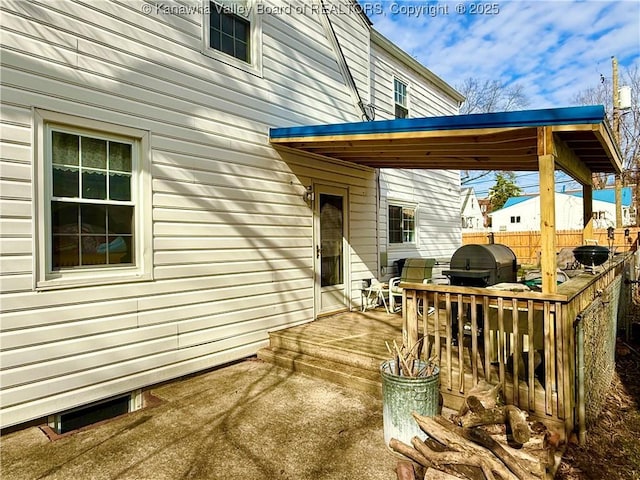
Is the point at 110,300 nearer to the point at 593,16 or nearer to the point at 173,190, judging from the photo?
A: the point at 173,190

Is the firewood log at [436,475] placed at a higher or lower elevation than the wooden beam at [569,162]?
lower

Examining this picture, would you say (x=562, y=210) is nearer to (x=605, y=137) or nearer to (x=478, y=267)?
(x=478, y=267)

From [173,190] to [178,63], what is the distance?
1360 mm

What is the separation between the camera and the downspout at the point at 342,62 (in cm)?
622

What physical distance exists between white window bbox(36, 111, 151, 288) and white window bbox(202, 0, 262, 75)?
5.03 feet

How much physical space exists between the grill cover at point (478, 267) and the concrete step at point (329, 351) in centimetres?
124

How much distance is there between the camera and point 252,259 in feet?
16.3

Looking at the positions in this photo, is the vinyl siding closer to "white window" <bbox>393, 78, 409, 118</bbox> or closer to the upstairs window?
the upstairs window

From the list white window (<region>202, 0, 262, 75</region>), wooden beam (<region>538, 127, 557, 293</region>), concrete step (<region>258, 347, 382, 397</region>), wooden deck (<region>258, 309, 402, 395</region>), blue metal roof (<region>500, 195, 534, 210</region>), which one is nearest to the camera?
wooden beam (<region>538, 127, 557, 293</region>)

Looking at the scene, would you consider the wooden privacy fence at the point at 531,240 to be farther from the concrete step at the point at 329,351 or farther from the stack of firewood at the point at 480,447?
the stack of firewood at the point at 480,447

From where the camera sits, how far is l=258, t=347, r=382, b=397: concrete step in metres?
3.85

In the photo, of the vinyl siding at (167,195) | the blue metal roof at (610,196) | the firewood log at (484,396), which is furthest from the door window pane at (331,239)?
the blue metal roof at (610,196)

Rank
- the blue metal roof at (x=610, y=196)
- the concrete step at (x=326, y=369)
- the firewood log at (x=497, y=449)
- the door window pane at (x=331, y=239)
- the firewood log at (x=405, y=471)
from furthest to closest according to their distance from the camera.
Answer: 1. the blue metal roof at (x=610, y=196)
2. the door window pane at (x=331, y=239)
3. the concrete step at (x=326, y=369)
4. the firewood log at (x=405, y=471)
5. the firewood log at (x=497, y=449)

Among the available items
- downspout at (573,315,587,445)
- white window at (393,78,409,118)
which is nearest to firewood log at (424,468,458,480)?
downspout at (573,315,587,445)
